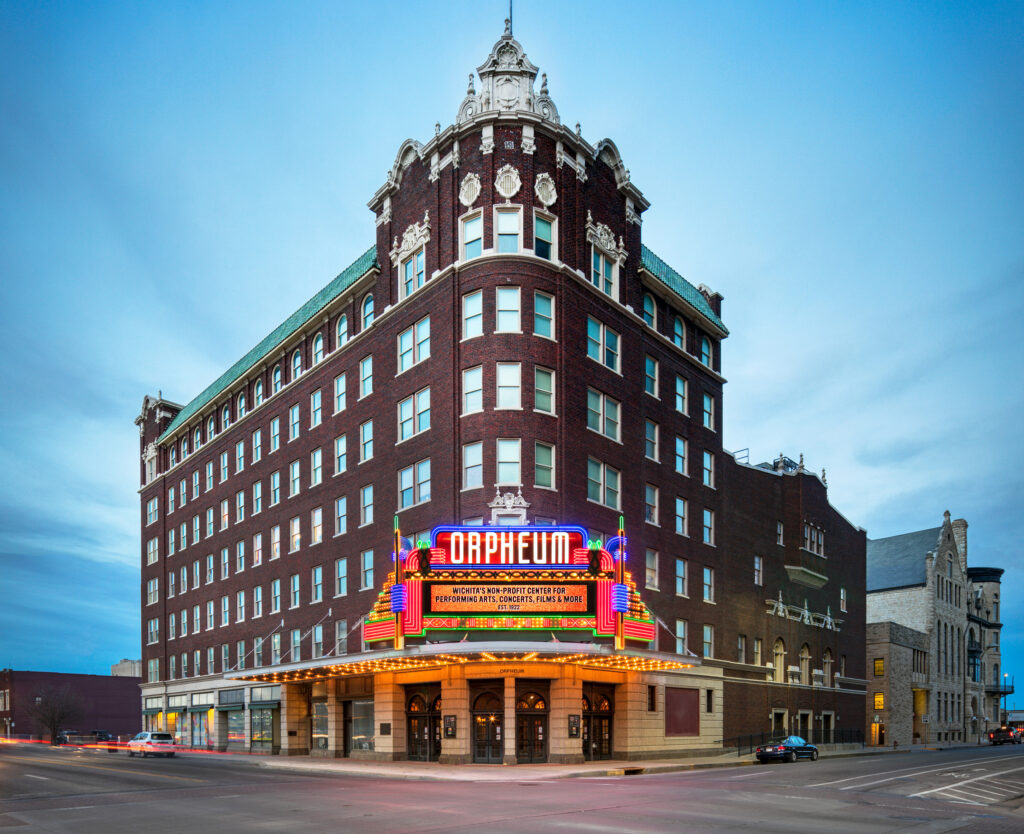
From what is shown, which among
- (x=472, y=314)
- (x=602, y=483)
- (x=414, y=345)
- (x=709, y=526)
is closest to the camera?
(x=472, y=314)

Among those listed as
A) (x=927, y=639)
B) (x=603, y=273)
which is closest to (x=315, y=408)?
(x=603, y=273)

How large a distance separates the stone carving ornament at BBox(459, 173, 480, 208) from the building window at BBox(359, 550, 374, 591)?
17.7 meters

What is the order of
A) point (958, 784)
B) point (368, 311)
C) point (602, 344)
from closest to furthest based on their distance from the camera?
point (958, 784), point (602, 344), point (368, 311)

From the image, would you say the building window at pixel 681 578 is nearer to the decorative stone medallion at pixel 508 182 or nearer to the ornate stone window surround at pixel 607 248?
the ornate stone window surround at pixel 607 248

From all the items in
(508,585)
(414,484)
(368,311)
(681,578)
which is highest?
(368,311)

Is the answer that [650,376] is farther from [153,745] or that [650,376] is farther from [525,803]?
[153,745]

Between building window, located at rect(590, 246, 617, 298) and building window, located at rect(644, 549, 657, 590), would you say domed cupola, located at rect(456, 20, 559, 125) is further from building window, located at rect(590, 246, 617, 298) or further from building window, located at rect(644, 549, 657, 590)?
building window, located at rect(644, 549, 657, 590)

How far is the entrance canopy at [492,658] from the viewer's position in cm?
3534

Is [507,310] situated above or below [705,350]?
below

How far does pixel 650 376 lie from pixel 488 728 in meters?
20.5

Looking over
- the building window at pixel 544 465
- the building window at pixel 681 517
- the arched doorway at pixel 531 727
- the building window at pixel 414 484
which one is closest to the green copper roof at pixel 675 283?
the building window at pixel 681 517

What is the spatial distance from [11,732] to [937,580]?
371 feet

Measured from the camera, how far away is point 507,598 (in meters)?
36.3

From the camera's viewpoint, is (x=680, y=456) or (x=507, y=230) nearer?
(x=507, y=230)
